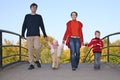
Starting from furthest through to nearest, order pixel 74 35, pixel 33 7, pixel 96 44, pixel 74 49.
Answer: pixel 96 44 → pixel 74 49 → pixel 74 35 → pixel 33 7

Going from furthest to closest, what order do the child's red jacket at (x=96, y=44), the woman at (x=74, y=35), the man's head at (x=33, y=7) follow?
the child's red jacket at (x=96, y=44)
the woman at (x=74, y=35)
the man's head at (x=33, y=7)

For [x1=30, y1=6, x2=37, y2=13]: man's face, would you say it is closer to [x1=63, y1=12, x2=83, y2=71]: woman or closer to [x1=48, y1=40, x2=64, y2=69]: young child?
[x1=63, y1=12, x2=83, y2=71]: woman

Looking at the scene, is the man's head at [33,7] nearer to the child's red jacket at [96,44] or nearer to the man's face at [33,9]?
the man's face at [33,9]

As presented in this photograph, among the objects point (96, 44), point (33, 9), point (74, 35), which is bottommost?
point (96, 44)

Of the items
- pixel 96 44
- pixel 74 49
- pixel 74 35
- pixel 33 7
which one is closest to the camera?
pixel 33 7

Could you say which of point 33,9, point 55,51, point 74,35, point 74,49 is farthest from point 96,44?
point 33,9

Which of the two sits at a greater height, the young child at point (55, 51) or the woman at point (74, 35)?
the woman at point (74, 35)

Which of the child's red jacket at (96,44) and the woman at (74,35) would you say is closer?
the woman at (74,35)

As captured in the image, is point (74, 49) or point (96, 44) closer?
point (74, 49)

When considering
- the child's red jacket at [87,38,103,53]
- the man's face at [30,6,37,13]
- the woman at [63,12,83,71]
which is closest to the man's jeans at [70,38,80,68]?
the woman at [63,12,83,71]

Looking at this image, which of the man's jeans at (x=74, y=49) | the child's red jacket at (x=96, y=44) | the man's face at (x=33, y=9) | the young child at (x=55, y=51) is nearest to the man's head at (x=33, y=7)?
the man's face at (x=33, y=9)

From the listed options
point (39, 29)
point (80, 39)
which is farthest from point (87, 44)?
point (39, 29)

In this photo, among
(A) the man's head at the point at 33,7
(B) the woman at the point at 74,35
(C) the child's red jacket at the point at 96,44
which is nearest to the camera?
(A) the man's head at the point at 33,7

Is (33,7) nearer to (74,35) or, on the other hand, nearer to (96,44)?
(74,35)
